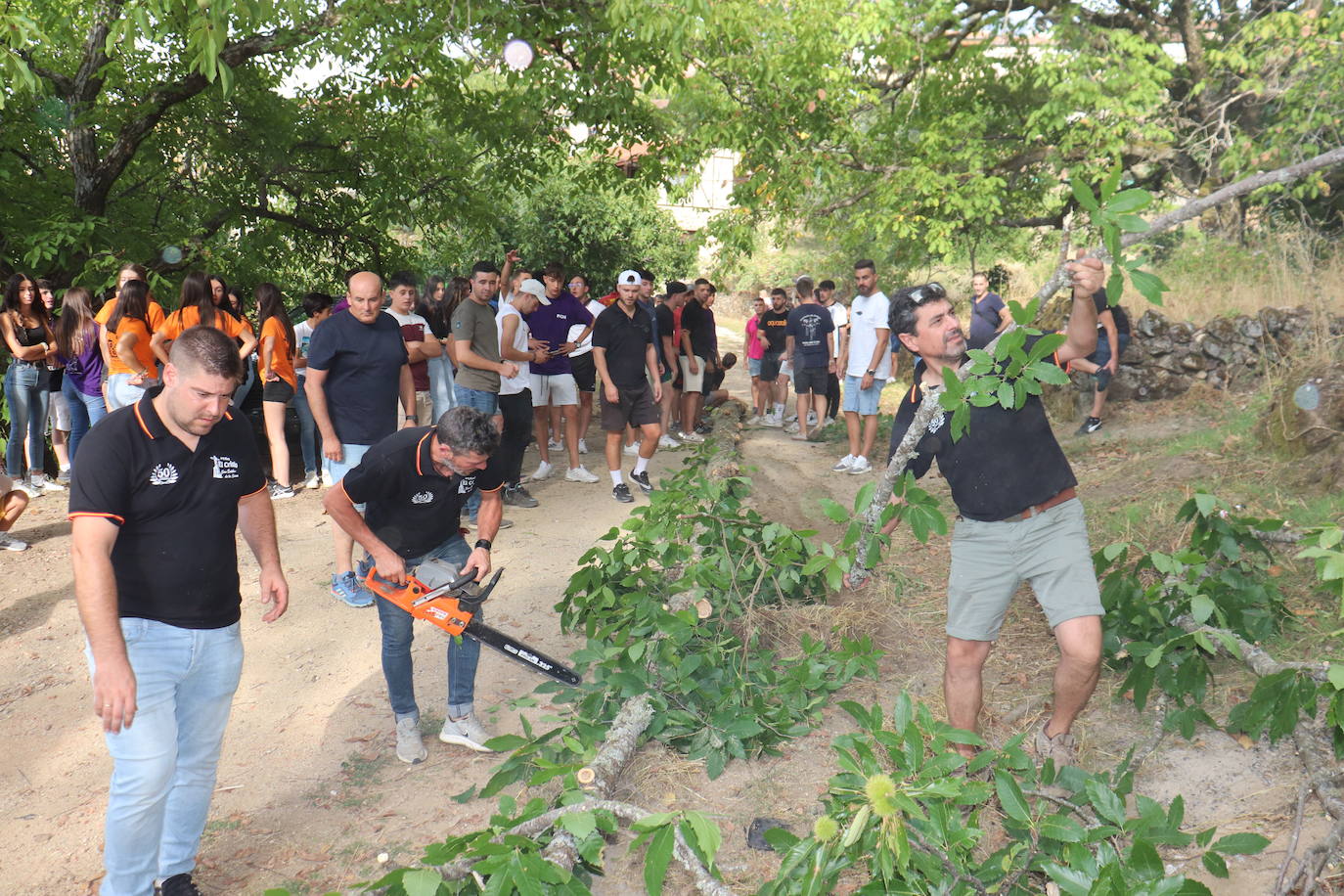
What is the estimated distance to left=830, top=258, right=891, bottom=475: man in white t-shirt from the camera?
31.0 feet

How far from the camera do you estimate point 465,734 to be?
177 inches

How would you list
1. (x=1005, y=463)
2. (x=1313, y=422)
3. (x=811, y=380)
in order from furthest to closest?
1. (x=811, y=380)
2. (x=1313, y=422)
3. (x=1005, y=463)

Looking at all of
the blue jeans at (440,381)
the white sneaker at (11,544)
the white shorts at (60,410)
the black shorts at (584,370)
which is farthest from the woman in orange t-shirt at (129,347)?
the black shorts at (584,370)

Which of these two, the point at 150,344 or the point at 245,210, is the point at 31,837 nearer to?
the point at 150,344

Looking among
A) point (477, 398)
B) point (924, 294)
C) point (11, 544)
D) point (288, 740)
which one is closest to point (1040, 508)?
point (924, 294)

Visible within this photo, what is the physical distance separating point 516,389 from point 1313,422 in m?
5.99

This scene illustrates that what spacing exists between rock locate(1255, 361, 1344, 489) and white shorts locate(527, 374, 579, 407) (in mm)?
5728

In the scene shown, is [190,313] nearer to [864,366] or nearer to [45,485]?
[45,485]

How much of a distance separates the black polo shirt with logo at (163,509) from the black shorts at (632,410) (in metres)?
5.40

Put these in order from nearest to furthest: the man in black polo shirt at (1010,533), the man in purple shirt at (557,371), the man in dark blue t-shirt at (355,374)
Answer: the man in black polo shirt at (1010,533) → the man in dark blue t-shirt at (355,374) → the man in purple shirt at (557,371)

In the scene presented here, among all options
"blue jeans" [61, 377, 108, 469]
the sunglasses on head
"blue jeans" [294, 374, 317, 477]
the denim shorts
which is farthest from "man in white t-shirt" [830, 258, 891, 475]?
"blue jeans" [61, 377, 108, 469]

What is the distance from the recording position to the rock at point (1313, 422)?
6414mm

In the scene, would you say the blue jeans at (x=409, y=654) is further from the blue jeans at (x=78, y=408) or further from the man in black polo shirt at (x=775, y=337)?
the man in black polo shirt at (x=775, y=337)

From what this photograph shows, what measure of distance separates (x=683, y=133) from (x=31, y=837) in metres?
11.3
